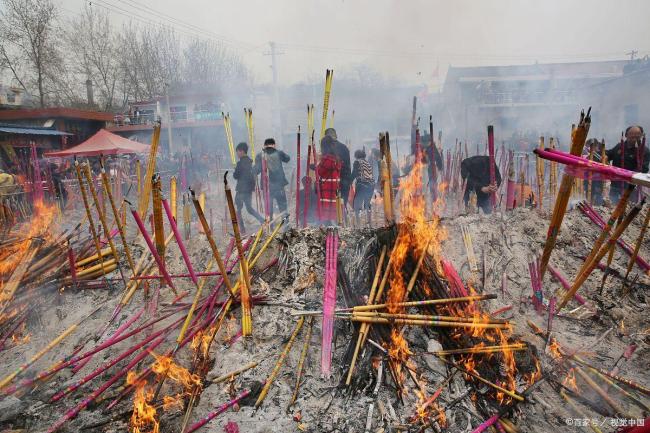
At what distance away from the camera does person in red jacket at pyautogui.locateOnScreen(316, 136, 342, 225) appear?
6398 millimetres

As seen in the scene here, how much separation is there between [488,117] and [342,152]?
88.7 feet

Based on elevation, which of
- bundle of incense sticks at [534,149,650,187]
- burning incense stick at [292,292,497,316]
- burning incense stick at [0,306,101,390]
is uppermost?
bundle of incense sticks at [534,149,650,187]

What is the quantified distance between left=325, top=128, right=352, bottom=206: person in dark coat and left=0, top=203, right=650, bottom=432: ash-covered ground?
2438mm

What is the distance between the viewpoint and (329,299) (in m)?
3.69

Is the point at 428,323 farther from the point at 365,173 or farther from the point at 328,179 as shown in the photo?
the point at 365,173

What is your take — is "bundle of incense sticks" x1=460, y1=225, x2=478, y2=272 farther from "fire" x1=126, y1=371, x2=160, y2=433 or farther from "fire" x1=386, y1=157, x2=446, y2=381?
"fire" x1=126, y1=371, x2=160, y2=433

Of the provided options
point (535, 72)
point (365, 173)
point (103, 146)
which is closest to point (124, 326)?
point (365, 173)

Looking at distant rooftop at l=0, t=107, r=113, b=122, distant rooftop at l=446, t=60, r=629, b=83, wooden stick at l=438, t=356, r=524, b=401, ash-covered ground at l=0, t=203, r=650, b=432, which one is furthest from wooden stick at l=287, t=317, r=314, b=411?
distant rooftop at l=446, t=60, r=629, b=83

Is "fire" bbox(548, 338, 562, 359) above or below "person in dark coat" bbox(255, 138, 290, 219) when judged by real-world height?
below

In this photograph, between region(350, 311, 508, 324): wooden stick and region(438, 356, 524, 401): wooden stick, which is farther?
region(350, 311, 508, 324): wooden stick

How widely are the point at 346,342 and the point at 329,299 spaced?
0.43 metres

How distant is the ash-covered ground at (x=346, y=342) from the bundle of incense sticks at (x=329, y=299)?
0.09 metres

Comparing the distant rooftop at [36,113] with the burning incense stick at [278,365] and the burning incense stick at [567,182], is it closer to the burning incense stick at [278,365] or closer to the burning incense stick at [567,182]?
the burning incense stick at [278,365]

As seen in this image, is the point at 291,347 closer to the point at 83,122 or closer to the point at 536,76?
the point at 83,122
